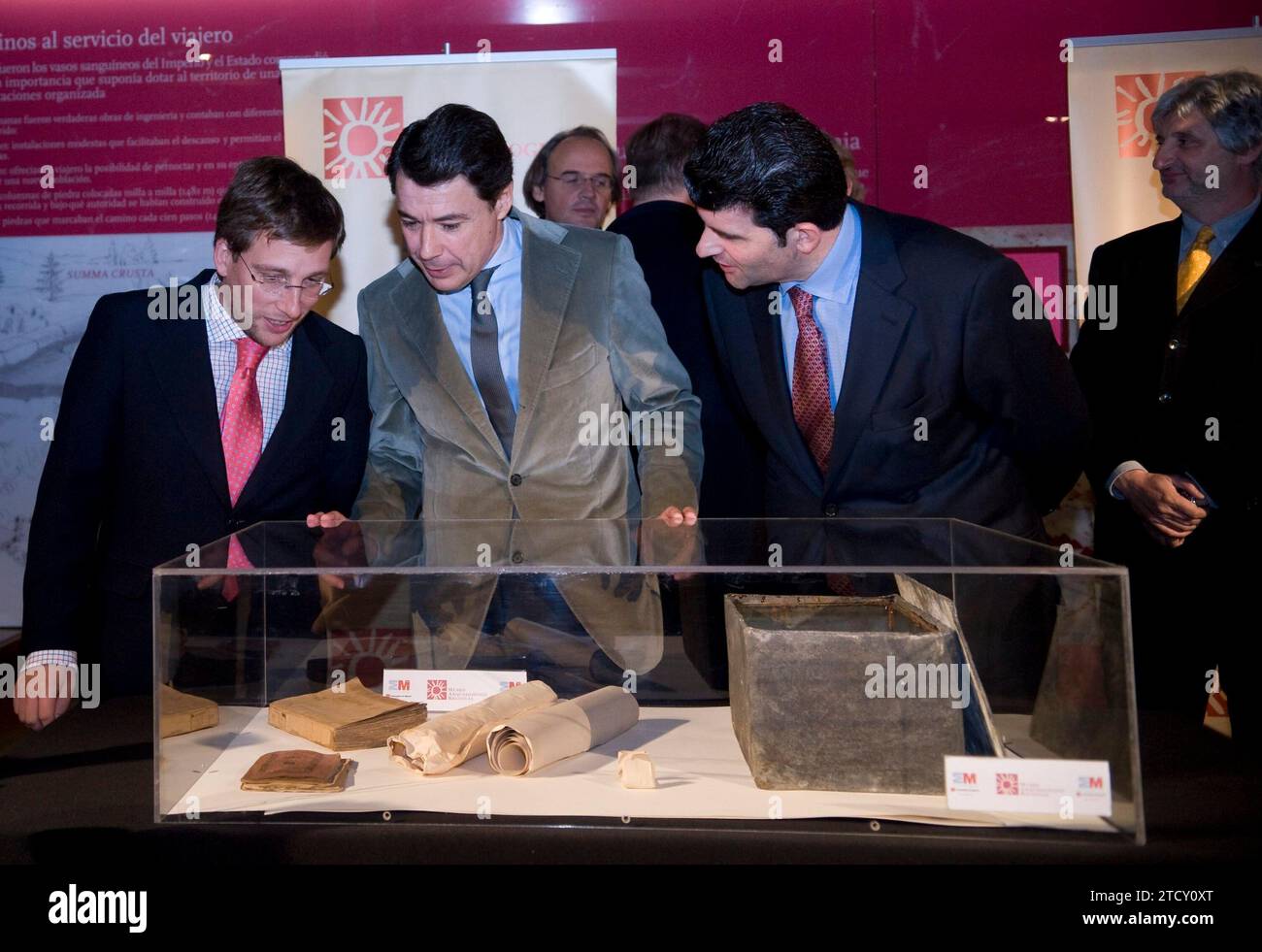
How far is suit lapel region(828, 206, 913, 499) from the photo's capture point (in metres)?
2.19

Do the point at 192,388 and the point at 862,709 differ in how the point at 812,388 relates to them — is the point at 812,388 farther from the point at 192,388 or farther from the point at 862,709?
the point at 192,388

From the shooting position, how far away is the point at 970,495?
2.19 metres

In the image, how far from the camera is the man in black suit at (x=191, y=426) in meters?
2.19

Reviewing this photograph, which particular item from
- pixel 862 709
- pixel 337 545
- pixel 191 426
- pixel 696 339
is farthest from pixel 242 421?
pixel 862 709

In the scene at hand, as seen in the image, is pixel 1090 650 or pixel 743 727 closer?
pixel 1090 650

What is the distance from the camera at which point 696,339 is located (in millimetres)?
2988

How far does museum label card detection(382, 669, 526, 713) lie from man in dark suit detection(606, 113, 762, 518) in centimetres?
120

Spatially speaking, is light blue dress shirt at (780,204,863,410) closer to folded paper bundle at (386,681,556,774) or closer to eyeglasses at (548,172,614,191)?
folded paper bundle at (386,681,556,774)

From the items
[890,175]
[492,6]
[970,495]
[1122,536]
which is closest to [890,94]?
[890,175]

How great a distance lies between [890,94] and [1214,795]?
3680 mm

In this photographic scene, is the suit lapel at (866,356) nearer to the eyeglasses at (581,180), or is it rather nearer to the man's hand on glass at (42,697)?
the man's hand on glass at (42,697)

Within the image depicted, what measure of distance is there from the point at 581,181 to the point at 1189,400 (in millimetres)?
2059
